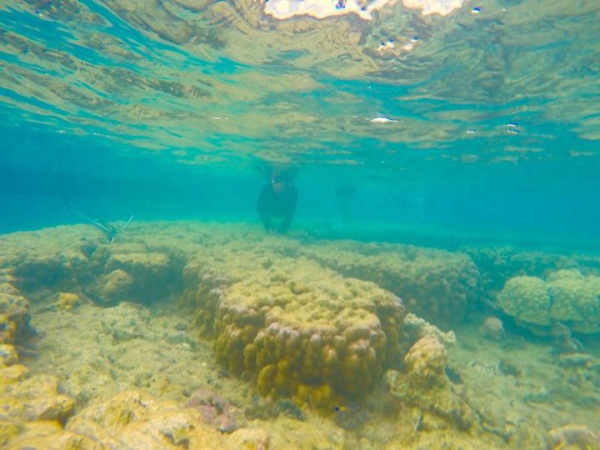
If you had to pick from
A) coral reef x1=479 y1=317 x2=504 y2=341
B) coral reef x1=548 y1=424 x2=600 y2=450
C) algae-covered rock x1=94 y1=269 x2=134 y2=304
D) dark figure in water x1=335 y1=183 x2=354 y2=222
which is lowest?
algae-covered rock x1=94 y1=269 x2=134 y2=304

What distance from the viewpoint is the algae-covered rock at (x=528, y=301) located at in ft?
36.4

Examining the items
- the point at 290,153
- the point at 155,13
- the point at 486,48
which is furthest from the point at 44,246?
the point at 290,153

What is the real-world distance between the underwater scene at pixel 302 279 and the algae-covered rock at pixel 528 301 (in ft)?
0.22

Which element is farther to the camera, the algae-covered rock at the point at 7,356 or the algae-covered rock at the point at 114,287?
the algae-covered rock at the point at 114,287

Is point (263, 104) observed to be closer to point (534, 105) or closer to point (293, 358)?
point (534, 105)

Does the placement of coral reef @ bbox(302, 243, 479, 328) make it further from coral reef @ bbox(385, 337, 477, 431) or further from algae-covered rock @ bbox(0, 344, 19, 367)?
algae-covered rock @ bbox(0, 344, 19, 367)

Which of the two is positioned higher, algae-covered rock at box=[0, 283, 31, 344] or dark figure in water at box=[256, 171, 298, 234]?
dark figure in water at box=[256, 171, 298, 234]

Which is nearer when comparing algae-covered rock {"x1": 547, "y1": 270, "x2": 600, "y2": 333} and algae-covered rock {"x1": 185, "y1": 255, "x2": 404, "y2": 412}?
algae-covered rock {"x1": 185, "y1": 255, "x2": 404, "y2": 412}

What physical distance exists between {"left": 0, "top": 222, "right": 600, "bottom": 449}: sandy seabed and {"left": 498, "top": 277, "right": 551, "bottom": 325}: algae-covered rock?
0.77m

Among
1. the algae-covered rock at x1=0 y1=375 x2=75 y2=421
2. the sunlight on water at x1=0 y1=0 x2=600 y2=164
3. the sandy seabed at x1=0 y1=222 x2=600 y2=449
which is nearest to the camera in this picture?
the algae-covered rock at x1=0 y1=375 x2=75 y2=421

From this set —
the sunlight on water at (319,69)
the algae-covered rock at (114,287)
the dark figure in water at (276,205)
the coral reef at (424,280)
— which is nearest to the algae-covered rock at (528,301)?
the coral reef at (424,280)

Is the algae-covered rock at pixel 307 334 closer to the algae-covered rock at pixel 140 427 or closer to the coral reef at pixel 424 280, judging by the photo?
the algae-covered rock at pixel 140 427

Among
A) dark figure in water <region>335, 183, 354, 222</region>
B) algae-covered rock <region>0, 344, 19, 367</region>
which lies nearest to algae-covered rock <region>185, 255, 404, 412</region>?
algae-covered rock <region>0, 344, 19, 367</region>

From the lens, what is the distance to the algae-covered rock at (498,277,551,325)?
11.1 metres
